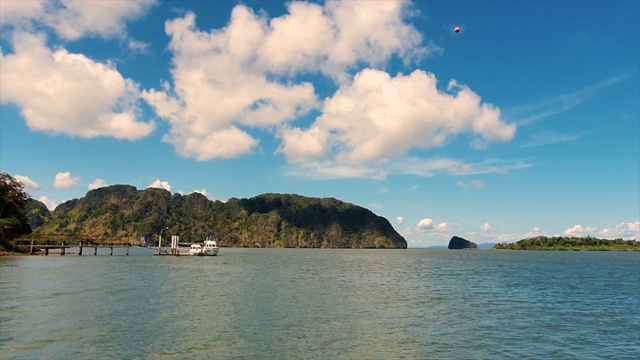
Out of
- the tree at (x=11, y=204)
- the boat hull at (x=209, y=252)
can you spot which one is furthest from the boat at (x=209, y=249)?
the tree at (x=11, y=204)

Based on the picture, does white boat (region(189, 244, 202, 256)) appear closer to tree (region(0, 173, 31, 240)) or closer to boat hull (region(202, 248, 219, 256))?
boat hull (region(202, 248, 219, 256))

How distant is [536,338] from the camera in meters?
32.9

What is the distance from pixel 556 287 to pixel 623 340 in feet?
142

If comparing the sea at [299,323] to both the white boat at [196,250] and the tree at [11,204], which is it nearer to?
the tree at [11,204]

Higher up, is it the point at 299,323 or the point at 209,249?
the point at 209,249

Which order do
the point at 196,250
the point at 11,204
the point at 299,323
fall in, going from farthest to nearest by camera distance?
1. the point at 196,250
2. the point at 11,204
3. the point at 299,323

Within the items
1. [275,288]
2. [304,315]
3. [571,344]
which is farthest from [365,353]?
[275,288]

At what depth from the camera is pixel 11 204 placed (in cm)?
12619

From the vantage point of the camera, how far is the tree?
120000 millimetres

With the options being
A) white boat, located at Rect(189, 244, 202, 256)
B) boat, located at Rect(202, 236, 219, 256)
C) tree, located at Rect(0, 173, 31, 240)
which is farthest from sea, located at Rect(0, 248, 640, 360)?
boat, located at Rect(202, 236, 219, 256)

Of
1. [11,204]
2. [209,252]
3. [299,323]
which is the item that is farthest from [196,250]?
[299,323]

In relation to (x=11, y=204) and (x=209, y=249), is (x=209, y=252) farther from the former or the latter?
(x=11, y=204)

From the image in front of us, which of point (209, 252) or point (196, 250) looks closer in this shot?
point (196, 250)

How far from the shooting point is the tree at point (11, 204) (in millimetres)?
120000
